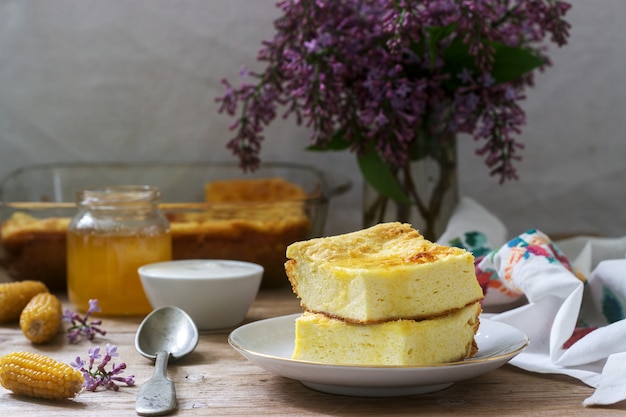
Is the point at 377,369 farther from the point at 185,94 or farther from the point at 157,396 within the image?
the point at 185,94

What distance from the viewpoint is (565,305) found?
3.51ft

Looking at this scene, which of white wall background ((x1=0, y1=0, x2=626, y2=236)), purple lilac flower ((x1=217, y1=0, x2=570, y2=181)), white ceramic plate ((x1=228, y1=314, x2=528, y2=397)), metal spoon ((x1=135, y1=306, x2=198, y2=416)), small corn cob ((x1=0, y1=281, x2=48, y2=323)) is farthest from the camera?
white wall background ((x1=0, y1=0, x2=626, y2=236))

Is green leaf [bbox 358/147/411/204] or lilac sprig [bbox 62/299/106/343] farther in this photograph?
green leaf [bbox 358/147/411/204]

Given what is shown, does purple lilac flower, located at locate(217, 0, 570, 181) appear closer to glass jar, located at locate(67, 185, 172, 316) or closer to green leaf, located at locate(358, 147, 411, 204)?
green leaf, located at locate(358, 147, 411, 204)

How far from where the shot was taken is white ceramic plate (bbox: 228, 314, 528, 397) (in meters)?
0.83

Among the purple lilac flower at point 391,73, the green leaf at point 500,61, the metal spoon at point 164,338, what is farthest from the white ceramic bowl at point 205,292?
the green leaf at point 500,61

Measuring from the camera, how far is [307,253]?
968 millimetres

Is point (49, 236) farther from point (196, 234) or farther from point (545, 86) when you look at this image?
point (545, 86)

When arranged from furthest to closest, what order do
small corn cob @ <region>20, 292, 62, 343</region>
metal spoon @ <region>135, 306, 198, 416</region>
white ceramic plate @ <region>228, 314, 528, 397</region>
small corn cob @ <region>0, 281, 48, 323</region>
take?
small corn cob @ <region>0, 281, 48, 323</region> < small corn cob @ <region>20, 292, 62, 343</region> < metal spoon @ <region>135, 306, 198, 416</region> < white ceramic plate @ <region>228, 314, 528, 397</region>

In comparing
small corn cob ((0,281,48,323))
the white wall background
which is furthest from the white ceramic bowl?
the white wall background

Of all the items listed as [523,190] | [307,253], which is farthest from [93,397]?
[523,190]

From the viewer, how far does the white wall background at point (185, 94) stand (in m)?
1.88

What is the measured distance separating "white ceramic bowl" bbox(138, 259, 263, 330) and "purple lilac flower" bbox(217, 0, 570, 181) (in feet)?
1.00

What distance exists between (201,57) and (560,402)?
1272mm
